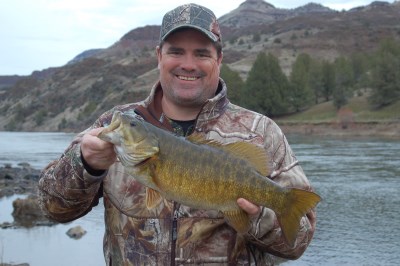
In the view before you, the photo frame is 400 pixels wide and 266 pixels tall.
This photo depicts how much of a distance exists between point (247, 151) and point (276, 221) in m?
0.53

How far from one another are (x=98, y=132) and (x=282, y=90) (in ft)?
266

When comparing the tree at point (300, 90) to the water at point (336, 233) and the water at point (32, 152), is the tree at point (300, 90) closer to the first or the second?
the water at point (32, 152)

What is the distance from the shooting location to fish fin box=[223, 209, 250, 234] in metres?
3.58

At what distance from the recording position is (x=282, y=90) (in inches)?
3285

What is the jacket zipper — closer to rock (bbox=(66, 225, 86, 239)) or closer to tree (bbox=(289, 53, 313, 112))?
rock (bbox=(66, 225, 86, 239))

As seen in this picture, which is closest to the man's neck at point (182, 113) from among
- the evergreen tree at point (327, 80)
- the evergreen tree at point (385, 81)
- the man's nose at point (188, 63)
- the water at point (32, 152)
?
the man's nose at point (188, 63)

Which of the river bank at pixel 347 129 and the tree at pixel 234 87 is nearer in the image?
the river bank at pixel 347 129

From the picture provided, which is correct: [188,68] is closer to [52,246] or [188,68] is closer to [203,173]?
[203,173]

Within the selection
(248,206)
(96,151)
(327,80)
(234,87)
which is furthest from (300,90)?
(96,151)

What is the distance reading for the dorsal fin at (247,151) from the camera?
3613 millimetres

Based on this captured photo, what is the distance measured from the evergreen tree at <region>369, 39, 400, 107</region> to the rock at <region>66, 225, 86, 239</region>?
57489 millimetres

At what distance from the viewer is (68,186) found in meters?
3.82

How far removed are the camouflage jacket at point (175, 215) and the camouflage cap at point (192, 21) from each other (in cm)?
49

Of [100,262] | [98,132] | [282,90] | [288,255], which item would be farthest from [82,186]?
[282,90]
